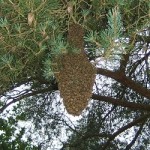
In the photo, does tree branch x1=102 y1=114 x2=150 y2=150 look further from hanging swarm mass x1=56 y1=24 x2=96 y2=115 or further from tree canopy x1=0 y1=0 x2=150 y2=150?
hanging swarm mass x1=56 y1=24 x2=96 y2=115

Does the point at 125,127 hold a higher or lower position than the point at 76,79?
higher

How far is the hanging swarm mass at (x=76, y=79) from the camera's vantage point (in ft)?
8.13

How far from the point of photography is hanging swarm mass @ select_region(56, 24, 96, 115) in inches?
97.5

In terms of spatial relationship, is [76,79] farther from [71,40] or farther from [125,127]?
[125,127]

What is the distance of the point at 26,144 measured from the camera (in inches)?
274

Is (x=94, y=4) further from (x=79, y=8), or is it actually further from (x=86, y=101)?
(x=86, y=101)

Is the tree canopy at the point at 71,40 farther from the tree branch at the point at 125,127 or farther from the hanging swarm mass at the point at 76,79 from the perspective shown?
the tree branch at the point at 125,127

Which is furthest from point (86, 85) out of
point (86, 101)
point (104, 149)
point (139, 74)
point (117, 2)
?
point (104, 149)

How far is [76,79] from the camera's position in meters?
2.51

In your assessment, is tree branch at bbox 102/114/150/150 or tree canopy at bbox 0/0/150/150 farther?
tree branch at bbox 102/114/150/150

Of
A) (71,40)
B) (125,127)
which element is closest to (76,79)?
(71,40)

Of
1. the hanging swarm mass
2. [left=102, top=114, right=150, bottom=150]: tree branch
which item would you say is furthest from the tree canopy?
[left=102, top=114, right=150, bottom=150]: tree branch

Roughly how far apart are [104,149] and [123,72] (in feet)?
7.66

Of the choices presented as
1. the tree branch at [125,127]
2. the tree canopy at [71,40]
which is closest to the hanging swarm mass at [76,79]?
the tree canopy at [71,40]
